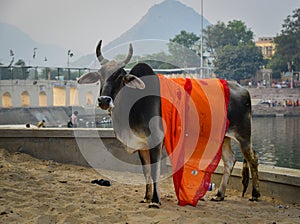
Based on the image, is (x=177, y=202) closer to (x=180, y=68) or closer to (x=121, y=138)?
(x=121, y=138)

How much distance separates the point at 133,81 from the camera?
569 cm

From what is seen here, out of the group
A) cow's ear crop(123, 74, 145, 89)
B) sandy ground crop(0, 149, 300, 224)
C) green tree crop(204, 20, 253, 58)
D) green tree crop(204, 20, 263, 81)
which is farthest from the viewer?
green tree crop(204, 20, 253, 58)

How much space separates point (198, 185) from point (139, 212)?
1047 mm

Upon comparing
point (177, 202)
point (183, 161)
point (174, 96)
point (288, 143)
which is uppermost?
point (174, 96)

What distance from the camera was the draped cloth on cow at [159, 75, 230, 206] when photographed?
5863 millimetres

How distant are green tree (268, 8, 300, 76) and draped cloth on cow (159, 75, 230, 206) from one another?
70.7 meters

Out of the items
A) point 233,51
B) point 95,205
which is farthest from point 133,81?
point 233,51

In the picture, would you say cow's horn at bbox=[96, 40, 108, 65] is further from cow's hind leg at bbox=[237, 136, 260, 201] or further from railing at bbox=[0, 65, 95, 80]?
railing at bbox=[0, 65, 95, 80]

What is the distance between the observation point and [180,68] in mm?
7984

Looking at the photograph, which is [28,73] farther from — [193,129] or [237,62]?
[193,129]

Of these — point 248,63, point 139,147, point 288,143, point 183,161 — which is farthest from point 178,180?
point 248,63

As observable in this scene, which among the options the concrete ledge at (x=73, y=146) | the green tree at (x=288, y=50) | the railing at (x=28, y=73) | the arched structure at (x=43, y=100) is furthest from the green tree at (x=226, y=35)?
the concrete ledge at (x=73, y=146)

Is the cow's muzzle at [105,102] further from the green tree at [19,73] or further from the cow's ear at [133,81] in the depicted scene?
the green tree at [19,73]

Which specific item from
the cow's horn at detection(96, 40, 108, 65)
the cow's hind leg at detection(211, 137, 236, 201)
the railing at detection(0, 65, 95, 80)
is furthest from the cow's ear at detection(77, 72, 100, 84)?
the railing at detection(0, 65, 95, 80)
